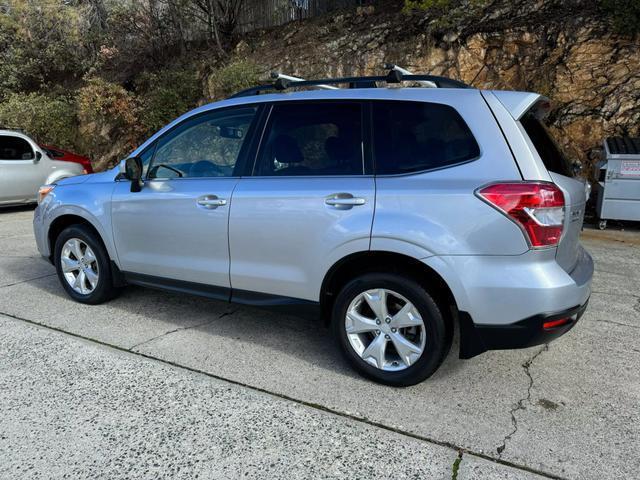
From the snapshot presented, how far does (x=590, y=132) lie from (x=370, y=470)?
8926mm

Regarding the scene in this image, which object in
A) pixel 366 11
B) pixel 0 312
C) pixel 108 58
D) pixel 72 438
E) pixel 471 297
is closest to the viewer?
pixel 72 438

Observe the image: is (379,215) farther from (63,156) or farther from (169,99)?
(169,99)

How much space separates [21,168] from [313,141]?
872 centimetres

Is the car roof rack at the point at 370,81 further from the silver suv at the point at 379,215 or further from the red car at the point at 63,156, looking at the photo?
the red car at the point at 63,156

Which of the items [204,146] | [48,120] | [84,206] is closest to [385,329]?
[204,146]

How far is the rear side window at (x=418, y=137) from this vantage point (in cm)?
293

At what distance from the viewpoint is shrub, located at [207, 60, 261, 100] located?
12.2 meters

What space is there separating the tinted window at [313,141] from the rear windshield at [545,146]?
102 centimetres

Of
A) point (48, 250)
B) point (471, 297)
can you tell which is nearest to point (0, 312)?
point (48, 250)

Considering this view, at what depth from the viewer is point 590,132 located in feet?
30.5

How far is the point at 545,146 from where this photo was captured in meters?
3.10

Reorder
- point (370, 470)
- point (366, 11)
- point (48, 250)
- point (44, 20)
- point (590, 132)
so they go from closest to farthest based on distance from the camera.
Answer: point (370, 470) → point (48, 250) → point (590, 132) → point (366, 11) → point (44, 20)

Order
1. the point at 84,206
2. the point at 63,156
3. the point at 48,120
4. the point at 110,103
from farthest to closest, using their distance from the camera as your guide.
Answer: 1. the point at 48,120
2. the point at 110,103
3. the point at 63,156
4. the point at 84,206

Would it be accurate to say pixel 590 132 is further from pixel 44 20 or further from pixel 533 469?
pixel 44 20
